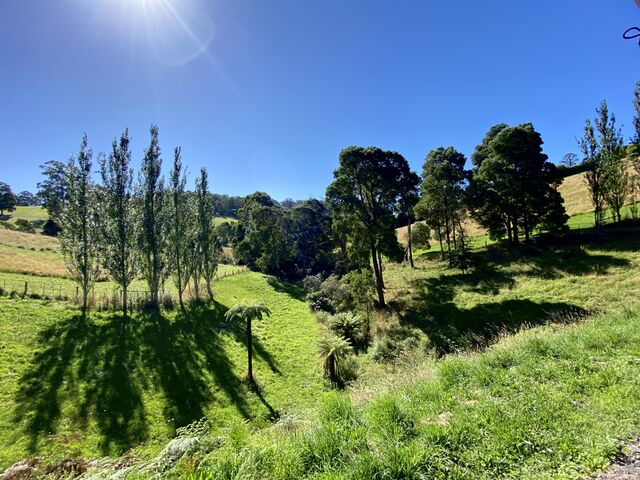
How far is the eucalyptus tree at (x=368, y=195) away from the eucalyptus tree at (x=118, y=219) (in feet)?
55.4

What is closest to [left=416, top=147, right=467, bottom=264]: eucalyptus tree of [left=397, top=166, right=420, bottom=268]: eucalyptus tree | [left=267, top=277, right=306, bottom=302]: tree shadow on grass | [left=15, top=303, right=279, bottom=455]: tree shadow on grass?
[left=397, top=166, right=420, bottom=268]: eucalyptus tree

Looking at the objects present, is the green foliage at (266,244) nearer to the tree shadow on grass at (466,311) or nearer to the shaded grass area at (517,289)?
the shaded grass area at (517,289)

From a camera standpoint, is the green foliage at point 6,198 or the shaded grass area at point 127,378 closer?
the shaded grass area at point 127,378

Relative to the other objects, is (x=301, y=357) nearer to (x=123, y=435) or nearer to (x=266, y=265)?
(x=123, y=435)

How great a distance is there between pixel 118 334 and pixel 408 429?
67.2 feet

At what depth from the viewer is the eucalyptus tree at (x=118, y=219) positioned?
2330 cm

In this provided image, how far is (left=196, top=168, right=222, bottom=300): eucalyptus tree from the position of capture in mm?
31625

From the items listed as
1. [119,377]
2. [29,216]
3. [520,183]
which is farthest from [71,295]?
[29,216]

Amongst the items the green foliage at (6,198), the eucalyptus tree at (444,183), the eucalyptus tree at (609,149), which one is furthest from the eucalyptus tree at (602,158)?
the green foliage at (6,198)

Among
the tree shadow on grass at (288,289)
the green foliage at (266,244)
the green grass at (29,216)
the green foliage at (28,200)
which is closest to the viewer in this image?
the tree shadow on grass at (288,289)

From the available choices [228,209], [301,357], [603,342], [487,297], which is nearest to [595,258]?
[487,297]

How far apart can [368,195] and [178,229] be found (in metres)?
18.8

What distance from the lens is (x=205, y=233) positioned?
3209 cm

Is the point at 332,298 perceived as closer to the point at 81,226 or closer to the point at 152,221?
the point at 152,221
